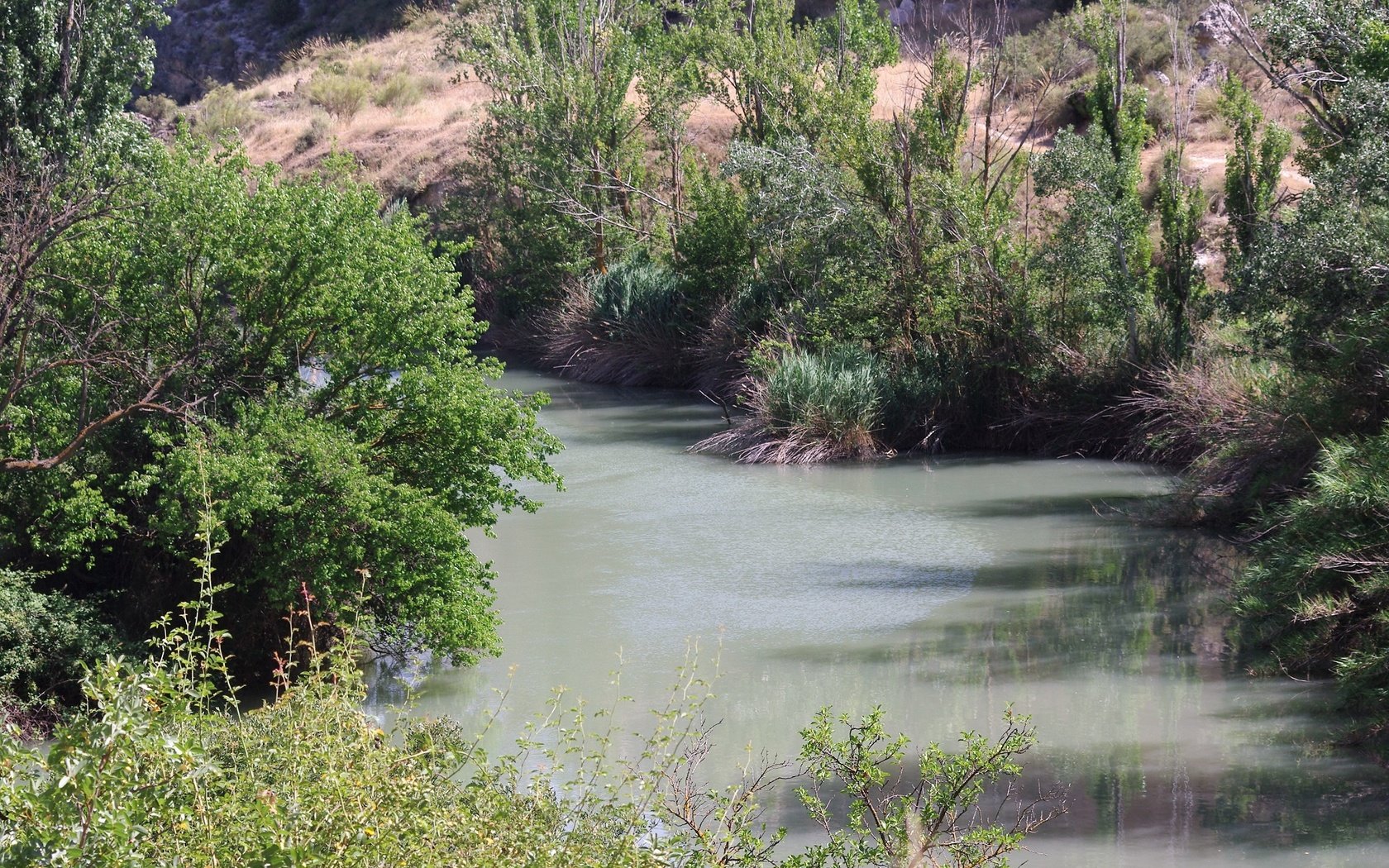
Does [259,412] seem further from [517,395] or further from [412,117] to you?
[412,117]

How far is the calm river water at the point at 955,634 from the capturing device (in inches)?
312

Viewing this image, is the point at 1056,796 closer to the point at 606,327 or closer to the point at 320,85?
the point at 606,327

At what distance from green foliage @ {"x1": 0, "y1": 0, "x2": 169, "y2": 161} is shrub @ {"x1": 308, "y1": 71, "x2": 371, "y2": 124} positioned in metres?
40.5

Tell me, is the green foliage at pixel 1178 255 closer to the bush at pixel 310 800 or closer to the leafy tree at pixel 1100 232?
the leafy tree at pixel 1100 232

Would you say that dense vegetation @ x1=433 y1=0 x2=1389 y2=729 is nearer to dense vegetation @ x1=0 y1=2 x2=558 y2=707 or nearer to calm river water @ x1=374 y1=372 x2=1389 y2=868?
calm river water @ x1=374 y1=372 x2=1389 y2=868

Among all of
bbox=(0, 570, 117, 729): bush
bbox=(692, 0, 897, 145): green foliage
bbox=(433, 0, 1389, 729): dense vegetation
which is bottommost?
bbox=(0, 570, 117, 729): bush

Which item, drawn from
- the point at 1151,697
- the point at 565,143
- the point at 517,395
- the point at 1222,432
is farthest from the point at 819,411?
the point at 565,143

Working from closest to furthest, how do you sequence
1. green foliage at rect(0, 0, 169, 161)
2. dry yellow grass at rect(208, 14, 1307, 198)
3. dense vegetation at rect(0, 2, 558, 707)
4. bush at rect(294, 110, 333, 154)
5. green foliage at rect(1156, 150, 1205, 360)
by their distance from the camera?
dense vegetation at rect(0, 2, 558, 707), green foliage at rect(0, 0, 169, 161), green foliage at rect(1156, 150, 1205, 360), dry yellow grass at rect(208, 14, 1307, 198), bush at rect(294, 110, 333, 154)

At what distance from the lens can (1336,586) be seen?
971cm

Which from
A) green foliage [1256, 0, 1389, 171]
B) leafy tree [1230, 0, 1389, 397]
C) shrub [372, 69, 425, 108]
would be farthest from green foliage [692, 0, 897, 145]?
shrub [372, 69, 425, 108]

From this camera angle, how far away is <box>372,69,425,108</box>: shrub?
5225 centimetres

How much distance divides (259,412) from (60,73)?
4.38 m

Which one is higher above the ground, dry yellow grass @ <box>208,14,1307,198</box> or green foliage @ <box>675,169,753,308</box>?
dry yellow grass @ <box>208,14,1307,198</box>

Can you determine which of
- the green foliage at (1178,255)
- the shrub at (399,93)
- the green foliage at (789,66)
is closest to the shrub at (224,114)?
the shrub at (399,93)
